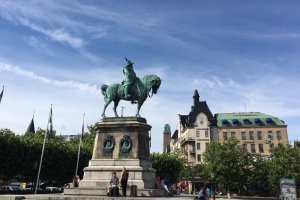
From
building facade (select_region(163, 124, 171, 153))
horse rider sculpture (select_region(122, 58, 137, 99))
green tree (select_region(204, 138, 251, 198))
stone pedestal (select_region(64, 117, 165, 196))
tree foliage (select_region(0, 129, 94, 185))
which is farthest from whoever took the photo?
building facade (select_region(163, 124, 171, 153))

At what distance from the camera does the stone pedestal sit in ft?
58.5

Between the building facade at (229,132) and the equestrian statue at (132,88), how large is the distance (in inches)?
2093

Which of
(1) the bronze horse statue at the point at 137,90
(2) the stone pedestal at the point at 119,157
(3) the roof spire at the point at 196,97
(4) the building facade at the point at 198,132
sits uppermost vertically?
(3) the roof spire at the point at 196,97

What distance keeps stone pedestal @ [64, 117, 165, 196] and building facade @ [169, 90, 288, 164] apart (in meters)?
53.8

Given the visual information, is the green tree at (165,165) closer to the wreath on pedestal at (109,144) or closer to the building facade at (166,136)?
the wreath on pedestal at (109,144)

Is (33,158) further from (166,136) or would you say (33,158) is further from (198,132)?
(166,136)

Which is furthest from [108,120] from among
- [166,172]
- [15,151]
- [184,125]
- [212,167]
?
[184,125]

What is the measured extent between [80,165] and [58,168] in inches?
116

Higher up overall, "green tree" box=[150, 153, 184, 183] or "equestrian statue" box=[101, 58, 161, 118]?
"equestrian statue" box=[101, 58, 161, 118]

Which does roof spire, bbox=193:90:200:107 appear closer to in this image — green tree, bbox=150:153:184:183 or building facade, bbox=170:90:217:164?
building facade, bbox=170:90:217:164

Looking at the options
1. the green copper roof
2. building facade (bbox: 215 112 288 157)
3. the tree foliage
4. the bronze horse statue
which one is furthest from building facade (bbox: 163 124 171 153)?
the bronze horse statue

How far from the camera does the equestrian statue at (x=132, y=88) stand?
20.7 meters

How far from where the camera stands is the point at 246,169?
4853 centimetres

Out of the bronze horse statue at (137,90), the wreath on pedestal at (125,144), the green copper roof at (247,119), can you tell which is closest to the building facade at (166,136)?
the green copper roof at (247,119)
